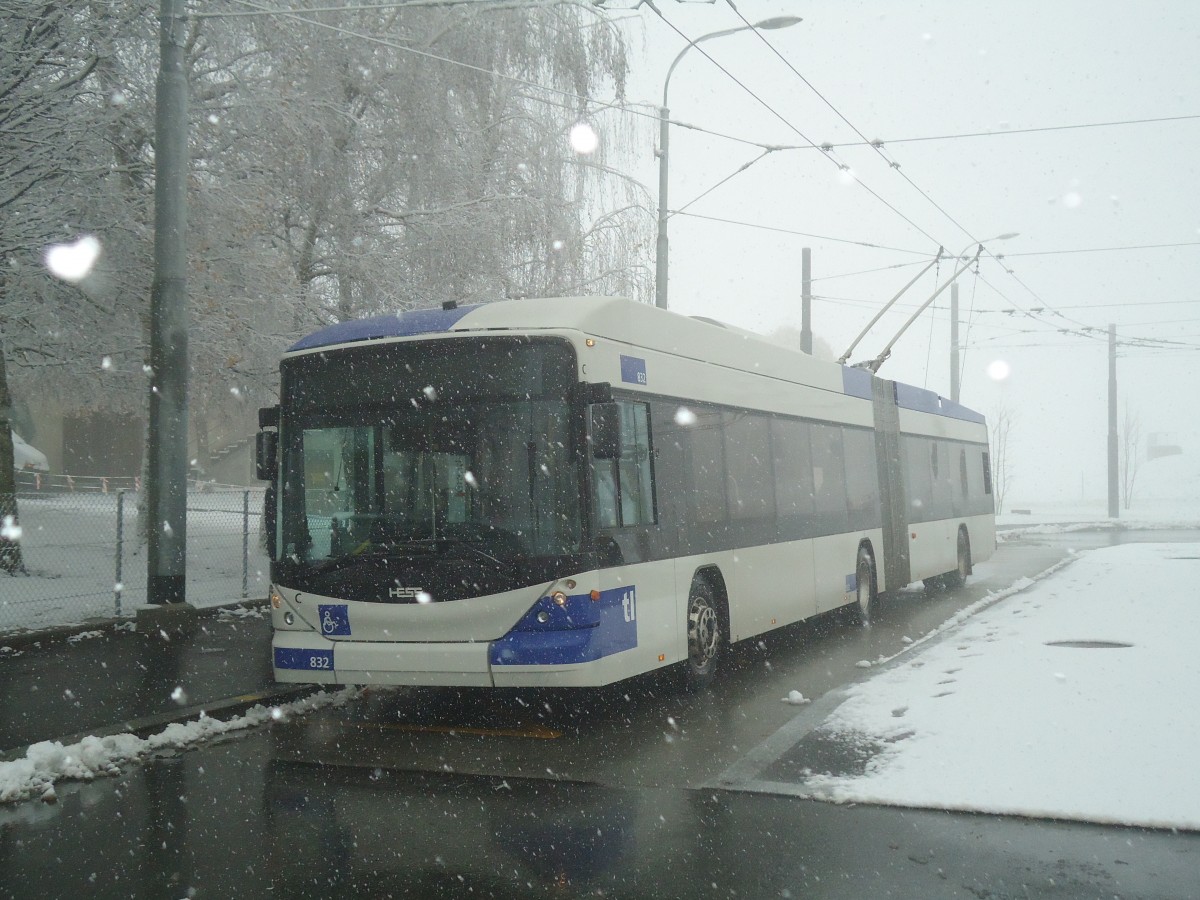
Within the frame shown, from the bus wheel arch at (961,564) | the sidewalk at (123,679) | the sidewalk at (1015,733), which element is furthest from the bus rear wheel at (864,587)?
the sidewalk at (123,679)

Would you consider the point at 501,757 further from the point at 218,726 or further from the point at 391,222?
the point at 391,222

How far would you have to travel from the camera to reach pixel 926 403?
1938cm

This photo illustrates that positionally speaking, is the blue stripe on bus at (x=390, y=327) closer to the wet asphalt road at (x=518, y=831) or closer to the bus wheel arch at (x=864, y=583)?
the wet asphalt road at (x=518, y=831)

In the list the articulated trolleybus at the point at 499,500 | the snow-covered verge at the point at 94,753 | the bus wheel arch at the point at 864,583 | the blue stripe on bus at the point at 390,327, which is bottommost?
the snow-covered verge at the point at 94,753

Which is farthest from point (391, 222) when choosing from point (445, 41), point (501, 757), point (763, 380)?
point (501, 757)

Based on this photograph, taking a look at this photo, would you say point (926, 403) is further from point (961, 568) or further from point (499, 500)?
point (499, 500)

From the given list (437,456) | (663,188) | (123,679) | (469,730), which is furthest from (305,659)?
(663,188)

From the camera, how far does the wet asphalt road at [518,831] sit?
16.6ft

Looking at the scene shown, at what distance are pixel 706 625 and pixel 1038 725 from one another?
10.5ft

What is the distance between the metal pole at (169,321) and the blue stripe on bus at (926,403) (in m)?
9.89

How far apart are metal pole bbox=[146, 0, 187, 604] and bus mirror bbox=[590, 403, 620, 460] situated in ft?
21.1

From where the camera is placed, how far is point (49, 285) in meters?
15.6

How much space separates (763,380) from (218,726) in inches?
244

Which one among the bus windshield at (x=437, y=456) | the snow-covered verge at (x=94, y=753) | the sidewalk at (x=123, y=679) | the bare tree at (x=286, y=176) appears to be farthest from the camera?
the bare tree at (x=286, y=176)
